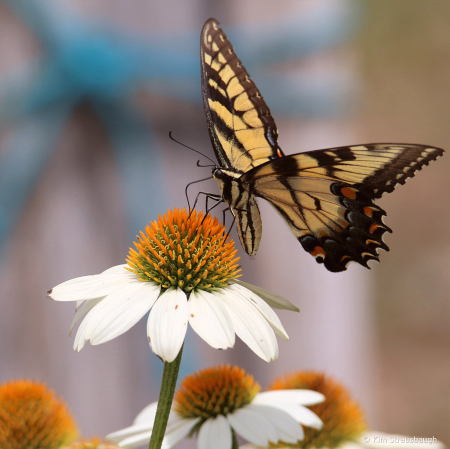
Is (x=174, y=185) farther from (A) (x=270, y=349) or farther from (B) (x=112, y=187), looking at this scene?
(A) (x=270, y=349)

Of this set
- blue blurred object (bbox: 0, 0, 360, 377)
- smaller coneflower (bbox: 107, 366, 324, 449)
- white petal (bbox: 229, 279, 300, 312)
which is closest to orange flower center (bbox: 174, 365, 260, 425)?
smaller coneflower (bbox: 107, 366, 324, 449)

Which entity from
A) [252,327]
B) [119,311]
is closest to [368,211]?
[252,327]

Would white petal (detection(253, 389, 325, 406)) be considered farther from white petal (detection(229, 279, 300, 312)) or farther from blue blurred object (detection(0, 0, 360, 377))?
blue blurred object (detection(0, 0, 360, 377))

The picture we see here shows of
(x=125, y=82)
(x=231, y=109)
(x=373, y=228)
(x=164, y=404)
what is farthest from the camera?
(x=125, y=82)

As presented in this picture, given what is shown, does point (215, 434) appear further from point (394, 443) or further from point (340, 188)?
point (340, 188)

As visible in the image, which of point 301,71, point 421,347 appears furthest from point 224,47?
point 421,347

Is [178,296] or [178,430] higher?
[178,296]
